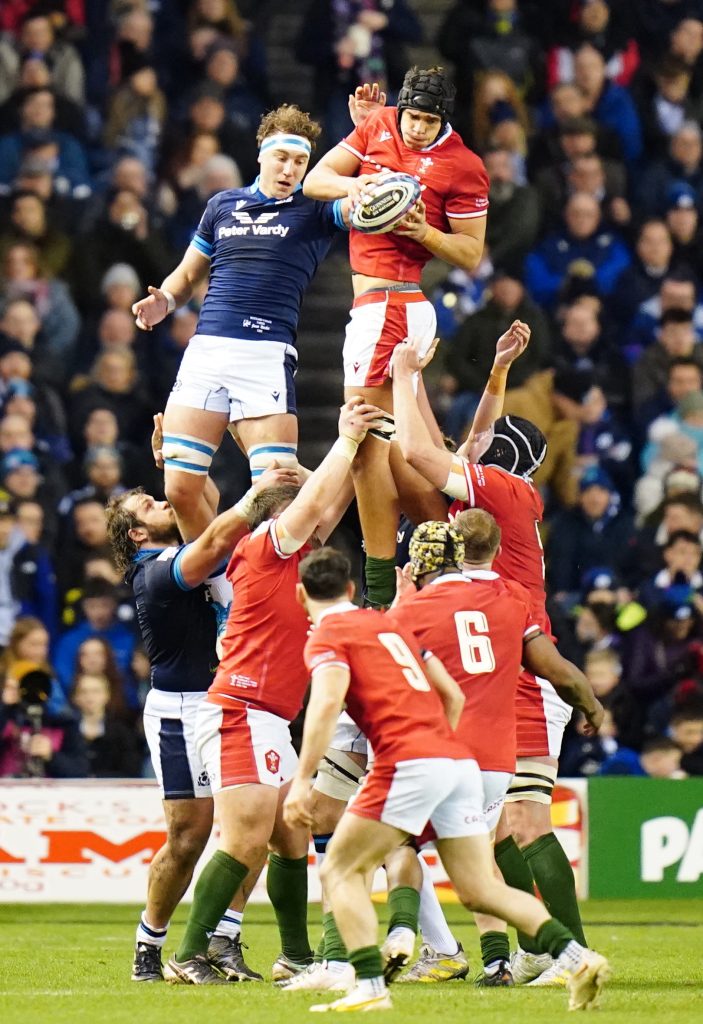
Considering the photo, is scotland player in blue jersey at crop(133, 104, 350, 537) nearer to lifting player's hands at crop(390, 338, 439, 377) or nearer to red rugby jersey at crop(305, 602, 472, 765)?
lifting player's hands at crop(390, 338, 439, 377)

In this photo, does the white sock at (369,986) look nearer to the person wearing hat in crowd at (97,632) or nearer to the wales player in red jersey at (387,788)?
the wales player in red jersey at (387,788)

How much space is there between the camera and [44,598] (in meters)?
14.4

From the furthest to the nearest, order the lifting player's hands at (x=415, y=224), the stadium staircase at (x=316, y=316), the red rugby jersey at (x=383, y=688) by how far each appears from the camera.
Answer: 1. the stadium staircase at (x=316, y=316)
2. the lifting player's hands at (x=415, y=224)
3. the red rugby jersey at (x=383, y=688)

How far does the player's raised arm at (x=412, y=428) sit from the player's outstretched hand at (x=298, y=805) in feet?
7.48

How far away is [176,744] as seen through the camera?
9.28 m

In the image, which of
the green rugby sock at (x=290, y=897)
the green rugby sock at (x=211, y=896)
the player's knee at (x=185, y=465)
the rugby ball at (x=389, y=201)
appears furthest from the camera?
the player's knee at (x=185, y=465)

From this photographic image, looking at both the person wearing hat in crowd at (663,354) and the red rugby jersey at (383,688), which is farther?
the person wearing hat in crowd at (663,354)

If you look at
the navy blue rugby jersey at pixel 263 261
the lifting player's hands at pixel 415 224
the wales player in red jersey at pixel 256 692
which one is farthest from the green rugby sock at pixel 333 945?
the lifting player's hands at pixel 415 224

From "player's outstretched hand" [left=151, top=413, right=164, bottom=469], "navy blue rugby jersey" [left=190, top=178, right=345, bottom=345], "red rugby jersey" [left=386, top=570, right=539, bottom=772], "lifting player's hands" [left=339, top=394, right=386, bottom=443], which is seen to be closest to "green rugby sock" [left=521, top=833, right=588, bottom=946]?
"red rugby jersey" [left=386, top=570, right=539, bottom=772]

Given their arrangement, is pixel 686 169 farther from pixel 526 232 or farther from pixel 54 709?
pixel 54 709

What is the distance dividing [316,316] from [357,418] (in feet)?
24.0

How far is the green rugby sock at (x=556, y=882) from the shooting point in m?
9.14

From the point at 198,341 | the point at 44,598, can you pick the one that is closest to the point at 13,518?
the point at 44,598

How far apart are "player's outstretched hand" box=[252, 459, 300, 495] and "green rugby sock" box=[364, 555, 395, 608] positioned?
59 centimetres
